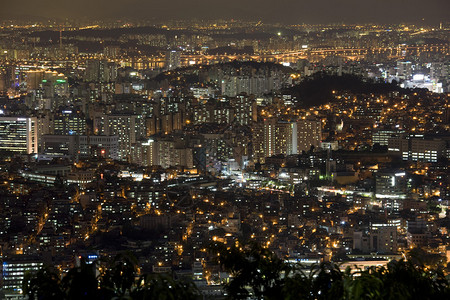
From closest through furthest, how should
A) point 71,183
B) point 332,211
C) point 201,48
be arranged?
point 332,211, point 71,183, point 201,48

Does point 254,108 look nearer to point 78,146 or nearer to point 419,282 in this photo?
point 78,146

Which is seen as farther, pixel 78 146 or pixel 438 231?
pixel 78 146

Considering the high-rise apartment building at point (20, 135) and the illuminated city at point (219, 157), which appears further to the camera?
the high-rise apartment building at point (20, 135)

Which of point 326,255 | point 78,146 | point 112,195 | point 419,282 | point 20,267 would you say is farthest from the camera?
point 78,146

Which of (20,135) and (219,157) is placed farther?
(20,135)

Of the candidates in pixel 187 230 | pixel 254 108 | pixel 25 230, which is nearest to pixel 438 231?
pixel 187 230

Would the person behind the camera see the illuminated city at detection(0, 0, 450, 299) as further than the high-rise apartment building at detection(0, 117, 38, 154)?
No

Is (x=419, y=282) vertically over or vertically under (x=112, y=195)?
over
